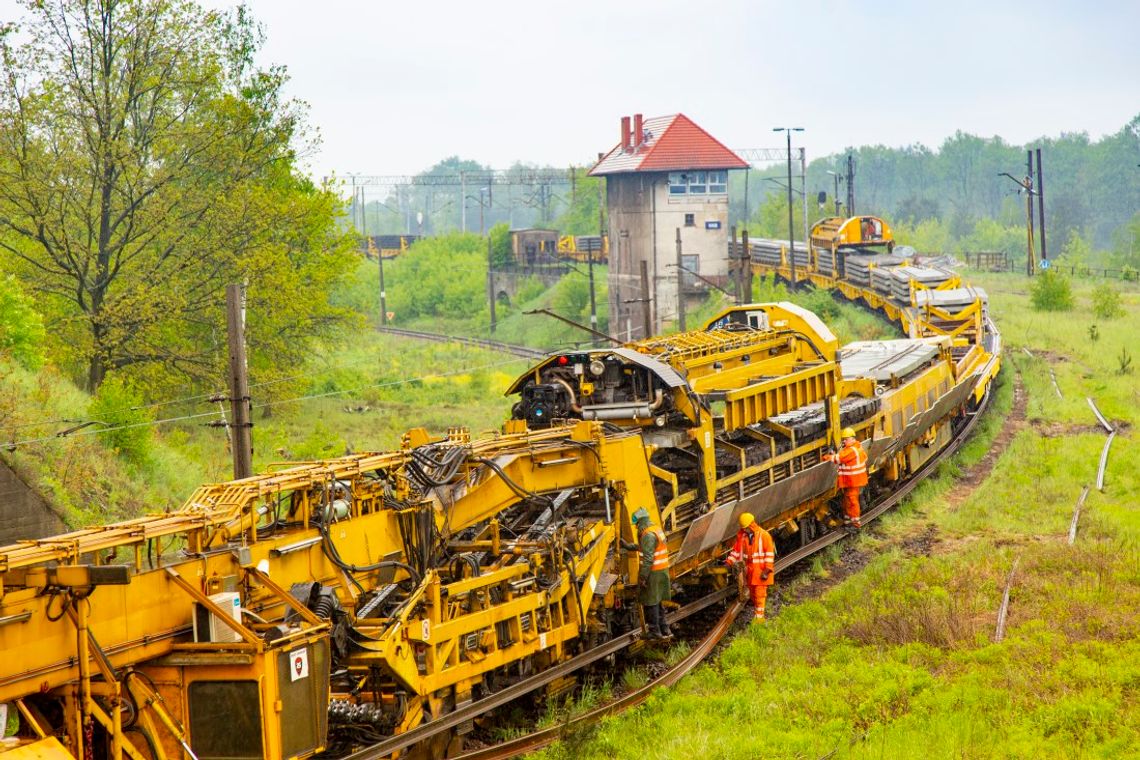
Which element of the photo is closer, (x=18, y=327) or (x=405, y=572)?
(x=405, y=572)

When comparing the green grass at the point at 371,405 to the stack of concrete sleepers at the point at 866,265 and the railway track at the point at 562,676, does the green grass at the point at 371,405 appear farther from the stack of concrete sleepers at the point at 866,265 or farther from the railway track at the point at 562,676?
the stack of concrete sleepers at the point at 866,265

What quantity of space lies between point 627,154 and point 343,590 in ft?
166

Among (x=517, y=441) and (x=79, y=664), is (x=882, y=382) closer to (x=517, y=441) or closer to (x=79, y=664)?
(x=517, y=441)

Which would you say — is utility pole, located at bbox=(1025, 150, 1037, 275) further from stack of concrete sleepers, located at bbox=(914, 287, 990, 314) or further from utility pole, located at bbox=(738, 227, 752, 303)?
utility pole, located at bbox=(738, 227, 752, 303)

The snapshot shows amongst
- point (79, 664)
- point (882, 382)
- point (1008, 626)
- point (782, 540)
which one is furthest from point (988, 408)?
point (79, 664)

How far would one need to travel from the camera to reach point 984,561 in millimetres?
15938

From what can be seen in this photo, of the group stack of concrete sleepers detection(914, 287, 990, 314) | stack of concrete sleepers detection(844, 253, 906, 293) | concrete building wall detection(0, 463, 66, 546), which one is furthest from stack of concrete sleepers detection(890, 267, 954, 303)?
concrete building wall detection(0, 463, 66, 546)

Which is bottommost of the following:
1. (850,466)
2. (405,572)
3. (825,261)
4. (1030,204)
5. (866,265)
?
(850,466)

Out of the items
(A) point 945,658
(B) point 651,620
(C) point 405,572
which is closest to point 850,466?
(B) point 651,620

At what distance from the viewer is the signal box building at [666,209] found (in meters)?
56.8

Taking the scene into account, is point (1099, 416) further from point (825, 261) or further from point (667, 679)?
point (825, 261)

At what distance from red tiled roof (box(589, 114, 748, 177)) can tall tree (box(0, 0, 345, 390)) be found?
2678 centimetres

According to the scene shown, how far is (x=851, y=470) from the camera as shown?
18.6 meters

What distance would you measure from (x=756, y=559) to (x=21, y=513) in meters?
11.1
